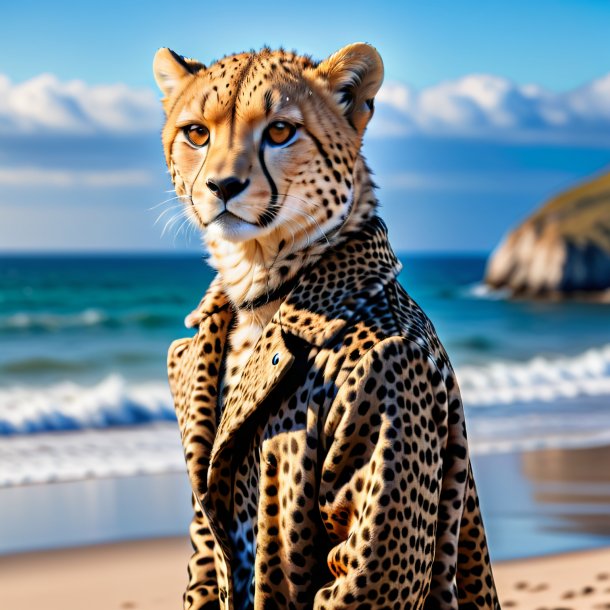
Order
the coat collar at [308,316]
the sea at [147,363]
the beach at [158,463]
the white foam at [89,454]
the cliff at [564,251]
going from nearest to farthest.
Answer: the coat collar at [308,316], the beach at [158,463], the white foam at [89,454], the sea at [147,363], the cliff at [564,251]

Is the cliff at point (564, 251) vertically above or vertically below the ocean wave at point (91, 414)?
above

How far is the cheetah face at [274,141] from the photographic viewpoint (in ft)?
5.21

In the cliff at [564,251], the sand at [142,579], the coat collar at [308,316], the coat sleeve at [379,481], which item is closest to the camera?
the coat sleeve at [379,481]

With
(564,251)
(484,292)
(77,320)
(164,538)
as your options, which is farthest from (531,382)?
(484,292)

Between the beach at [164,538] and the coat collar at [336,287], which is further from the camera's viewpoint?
the beach at [164,538]

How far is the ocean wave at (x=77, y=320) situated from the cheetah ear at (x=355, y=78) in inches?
833

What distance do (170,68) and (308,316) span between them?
51 centimetres

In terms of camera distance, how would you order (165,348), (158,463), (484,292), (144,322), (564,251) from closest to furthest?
(158,463), (165,348), (144,322), (564,251), (484,292)

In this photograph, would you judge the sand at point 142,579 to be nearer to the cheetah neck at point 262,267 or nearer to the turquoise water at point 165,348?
the turquoise water at point 165,348

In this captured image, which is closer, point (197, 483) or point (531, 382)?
point (197, 483)

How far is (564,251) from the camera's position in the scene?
23.4m

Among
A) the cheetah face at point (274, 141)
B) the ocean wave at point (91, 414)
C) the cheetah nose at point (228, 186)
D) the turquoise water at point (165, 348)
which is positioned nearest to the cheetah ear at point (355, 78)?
the cheetah face at point (274, 141)

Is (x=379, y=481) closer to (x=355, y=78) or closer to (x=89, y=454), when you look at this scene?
(x=355, y=78)

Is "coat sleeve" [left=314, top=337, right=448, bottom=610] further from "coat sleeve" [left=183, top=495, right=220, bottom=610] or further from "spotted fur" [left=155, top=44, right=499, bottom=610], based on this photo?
"coat sleeve" [left=183, top=495, right=220, bottom=610]
